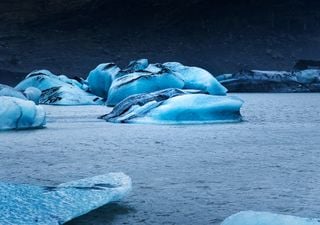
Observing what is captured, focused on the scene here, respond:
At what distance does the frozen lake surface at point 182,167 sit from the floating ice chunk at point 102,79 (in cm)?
711

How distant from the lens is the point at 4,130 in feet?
13.5

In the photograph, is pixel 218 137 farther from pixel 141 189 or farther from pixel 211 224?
pixel 211 224

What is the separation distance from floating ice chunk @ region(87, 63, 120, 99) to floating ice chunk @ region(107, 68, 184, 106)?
221 cm

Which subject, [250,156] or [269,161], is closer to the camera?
[269,161]

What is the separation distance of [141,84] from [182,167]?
6.00 m

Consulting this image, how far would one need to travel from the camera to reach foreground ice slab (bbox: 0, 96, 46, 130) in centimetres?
415

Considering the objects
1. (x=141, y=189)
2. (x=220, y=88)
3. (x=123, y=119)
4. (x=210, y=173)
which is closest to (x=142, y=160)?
(x=210, y=173)

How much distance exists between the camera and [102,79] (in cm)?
1123

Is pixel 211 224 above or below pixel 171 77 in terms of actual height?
below

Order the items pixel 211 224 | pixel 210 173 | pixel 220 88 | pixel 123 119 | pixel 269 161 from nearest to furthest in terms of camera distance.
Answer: pixel 211 224 < pixel 210 173 < pixel 269 161 < pixel 123 119 < pixel 220 88

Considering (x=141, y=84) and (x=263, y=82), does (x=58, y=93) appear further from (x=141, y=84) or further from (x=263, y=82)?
(x=263, y=82)

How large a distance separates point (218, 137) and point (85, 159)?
1190 millimetres

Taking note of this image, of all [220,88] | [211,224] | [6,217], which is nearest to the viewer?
[6,217]

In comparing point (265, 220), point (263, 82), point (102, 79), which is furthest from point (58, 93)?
point (263, 82)
